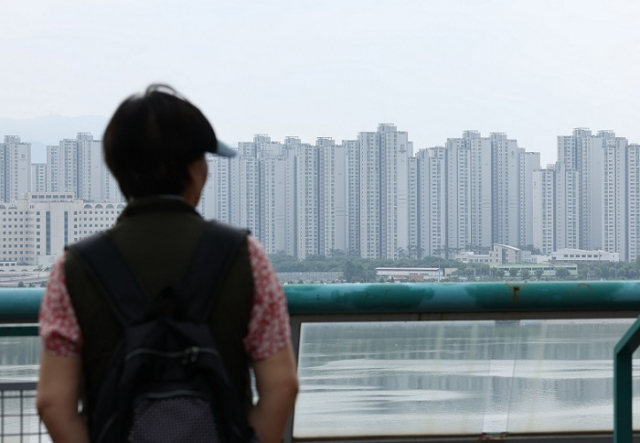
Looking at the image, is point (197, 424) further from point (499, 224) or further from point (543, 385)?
point (499, 224)

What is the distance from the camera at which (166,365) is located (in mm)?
1460

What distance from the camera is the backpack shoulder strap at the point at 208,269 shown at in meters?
1.49

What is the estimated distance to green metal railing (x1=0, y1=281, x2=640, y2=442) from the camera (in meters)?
2.86

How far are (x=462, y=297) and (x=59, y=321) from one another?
1.81m

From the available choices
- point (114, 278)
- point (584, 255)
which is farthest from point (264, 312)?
point (584, 255)

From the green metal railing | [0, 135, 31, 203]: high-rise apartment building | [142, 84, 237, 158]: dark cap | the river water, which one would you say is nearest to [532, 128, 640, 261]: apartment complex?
[0, 135, 31, 203]: high-rise apartment building

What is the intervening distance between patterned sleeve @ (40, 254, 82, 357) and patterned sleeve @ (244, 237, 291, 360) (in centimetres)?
29

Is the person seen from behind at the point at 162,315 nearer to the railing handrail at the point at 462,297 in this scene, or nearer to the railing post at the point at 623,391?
the railing handrail at the point at 462,297

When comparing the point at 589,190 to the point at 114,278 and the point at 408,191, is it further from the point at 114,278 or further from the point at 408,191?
the point at 114,278

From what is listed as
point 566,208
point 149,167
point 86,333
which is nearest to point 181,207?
point 149,167

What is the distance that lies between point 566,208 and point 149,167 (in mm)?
90265

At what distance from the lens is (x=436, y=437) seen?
11.0ft

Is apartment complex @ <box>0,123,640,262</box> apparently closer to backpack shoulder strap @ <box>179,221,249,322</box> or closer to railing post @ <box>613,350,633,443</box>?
railing post @ <box>613,350,633,443</box>

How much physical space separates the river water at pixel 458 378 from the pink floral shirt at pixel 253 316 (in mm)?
1551
